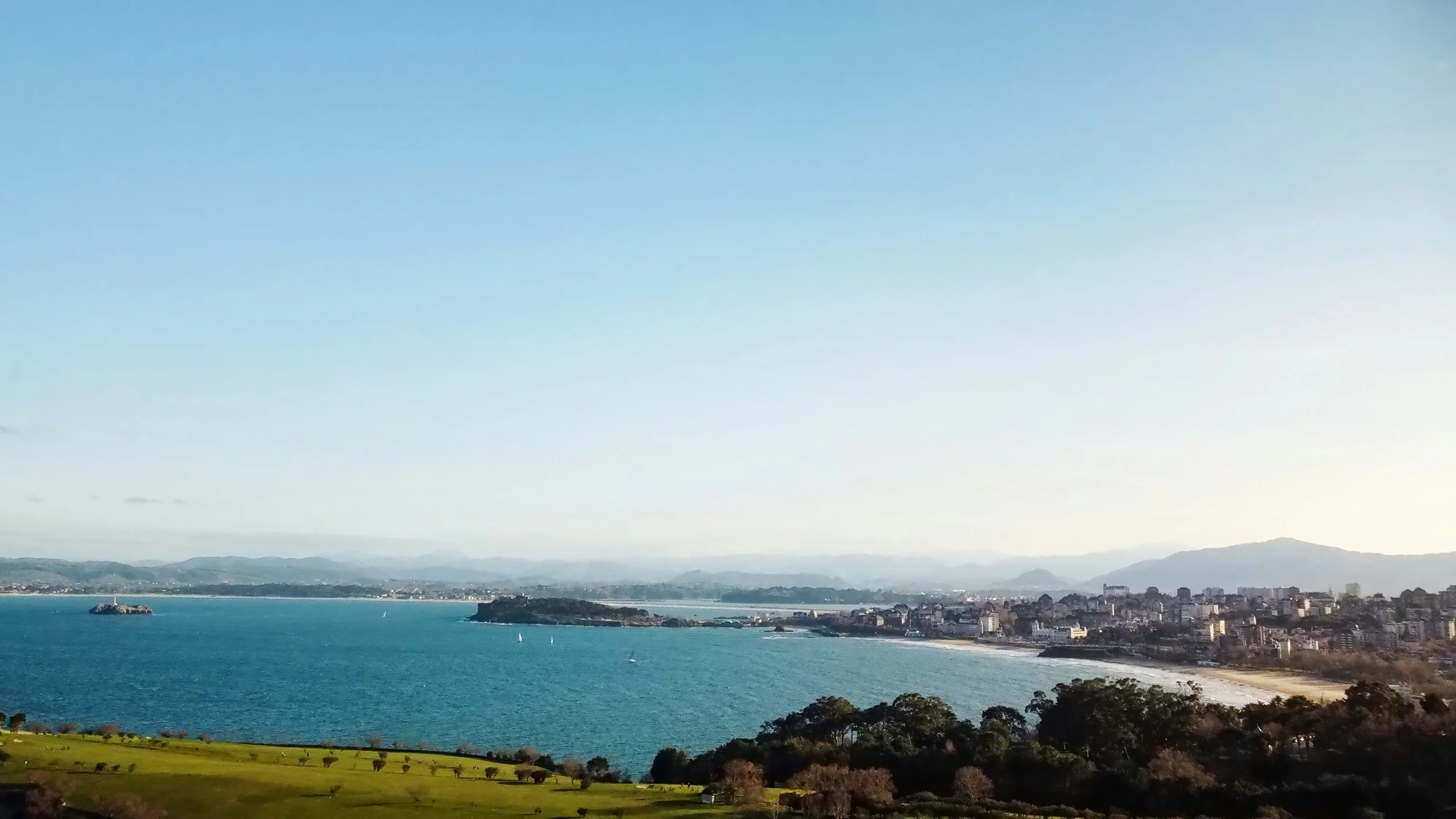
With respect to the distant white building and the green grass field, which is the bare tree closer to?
the green grass field

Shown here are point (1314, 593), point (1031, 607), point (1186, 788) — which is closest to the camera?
point (1186, 788)

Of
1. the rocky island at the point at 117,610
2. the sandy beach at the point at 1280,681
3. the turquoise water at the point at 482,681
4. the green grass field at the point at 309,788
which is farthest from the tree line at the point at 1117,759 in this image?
the rocky island at the point at 117,610

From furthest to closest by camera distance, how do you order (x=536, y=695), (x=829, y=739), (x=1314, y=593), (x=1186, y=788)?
(x=1314, y=593)
(x=536, y=695)
(x=829, y=739)
(x=1186, y=788)

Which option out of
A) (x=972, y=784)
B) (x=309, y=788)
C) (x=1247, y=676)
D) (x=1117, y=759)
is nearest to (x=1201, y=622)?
(x=1247, y=676)

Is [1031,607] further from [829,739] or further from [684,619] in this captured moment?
[829,739]

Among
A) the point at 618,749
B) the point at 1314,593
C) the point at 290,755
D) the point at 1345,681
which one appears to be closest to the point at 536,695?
the point at 618,749

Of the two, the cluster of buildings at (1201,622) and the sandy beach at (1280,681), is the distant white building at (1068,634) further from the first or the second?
the sandy beach at (1280,681)
